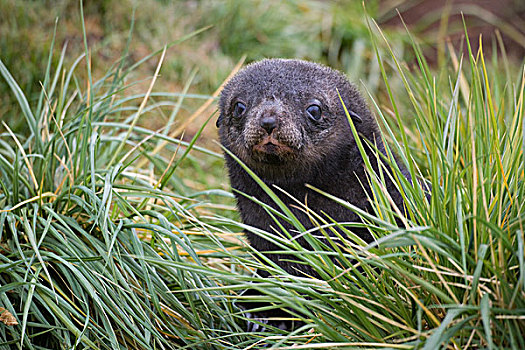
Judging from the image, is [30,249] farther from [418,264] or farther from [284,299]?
[418,264]

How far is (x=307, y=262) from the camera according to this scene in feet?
7.88

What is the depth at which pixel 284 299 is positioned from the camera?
215 cm

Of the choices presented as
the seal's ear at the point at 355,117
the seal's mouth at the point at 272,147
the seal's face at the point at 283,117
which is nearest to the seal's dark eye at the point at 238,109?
the seal's face at the point at 283,117

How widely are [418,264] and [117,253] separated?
1.40m

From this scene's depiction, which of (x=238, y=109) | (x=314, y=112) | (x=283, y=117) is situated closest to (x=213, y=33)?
(x=238, y=109)

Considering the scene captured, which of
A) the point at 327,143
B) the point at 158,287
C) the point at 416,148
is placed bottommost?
the point at 158,287

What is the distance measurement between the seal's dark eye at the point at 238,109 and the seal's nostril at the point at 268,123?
10.8 inches

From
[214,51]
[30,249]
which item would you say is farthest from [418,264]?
[214,51]

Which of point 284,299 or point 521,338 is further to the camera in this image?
point 284,299

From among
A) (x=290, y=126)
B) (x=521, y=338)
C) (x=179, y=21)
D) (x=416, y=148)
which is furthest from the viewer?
(x=179, y=21)

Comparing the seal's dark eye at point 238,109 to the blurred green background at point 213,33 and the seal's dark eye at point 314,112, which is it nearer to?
the seal's dark eye at point 314,112

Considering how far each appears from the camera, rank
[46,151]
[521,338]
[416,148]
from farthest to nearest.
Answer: [416,148]
[46,151]
[521,338]

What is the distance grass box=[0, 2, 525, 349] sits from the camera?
202 centimetres

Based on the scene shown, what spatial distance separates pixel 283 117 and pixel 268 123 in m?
0.08
